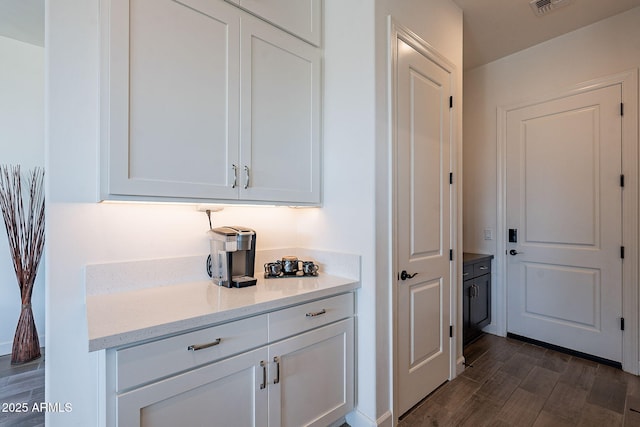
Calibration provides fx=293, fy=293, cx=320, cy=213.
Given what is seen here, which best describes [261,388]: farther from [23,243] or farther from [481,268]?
[23,243]

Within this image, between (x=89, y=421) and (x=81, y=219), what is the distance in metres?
0.90

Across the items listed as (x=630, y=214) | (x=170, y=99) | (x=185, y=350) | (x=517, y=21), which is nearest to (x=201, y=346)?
(x=185, y=350)

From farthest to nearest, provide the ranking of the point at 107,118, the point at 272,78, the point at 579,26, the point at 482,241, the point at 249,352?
the point at 482,241
the point at 579,26
the point at 272,78
the point at 249,352
the point at 107,118

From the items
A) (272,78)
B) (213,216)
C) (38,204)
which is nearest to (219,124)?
(272,78)

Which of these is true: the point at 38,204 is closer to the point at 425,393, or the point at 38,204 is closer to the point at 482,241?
the point at 425,393

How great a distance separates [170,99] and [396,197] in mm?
1288

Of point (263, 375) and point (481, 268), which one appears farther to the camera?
point (481, 268)

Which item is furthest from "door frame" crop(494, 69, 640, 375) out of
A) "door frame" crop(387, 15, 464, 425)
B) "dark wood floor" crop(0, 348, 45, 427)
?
"dark wood floor" crop(0, 348, 45, 427)

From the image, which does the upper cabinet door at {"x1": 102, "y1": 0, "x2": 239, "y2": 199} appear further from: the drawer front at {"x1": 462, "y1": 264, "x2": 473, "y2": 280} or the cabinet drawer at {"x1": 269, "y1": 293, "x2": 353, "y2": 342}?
the drawer front at {"x1": 462, "y1": 264, "x2": 473, "y2": 280}

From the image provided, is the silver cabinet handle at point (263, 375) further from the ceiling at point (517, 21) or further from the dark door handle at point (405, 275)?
the ceiling at point (517, 21)

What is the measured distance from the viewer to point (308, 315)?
4.92 feet

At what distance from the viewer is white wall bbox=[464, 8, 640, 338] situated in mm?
2398

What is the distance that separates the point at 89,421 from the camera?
1301 millimetres

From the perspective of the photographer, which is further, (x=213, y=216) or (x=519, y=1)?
(x=519, y=1)
